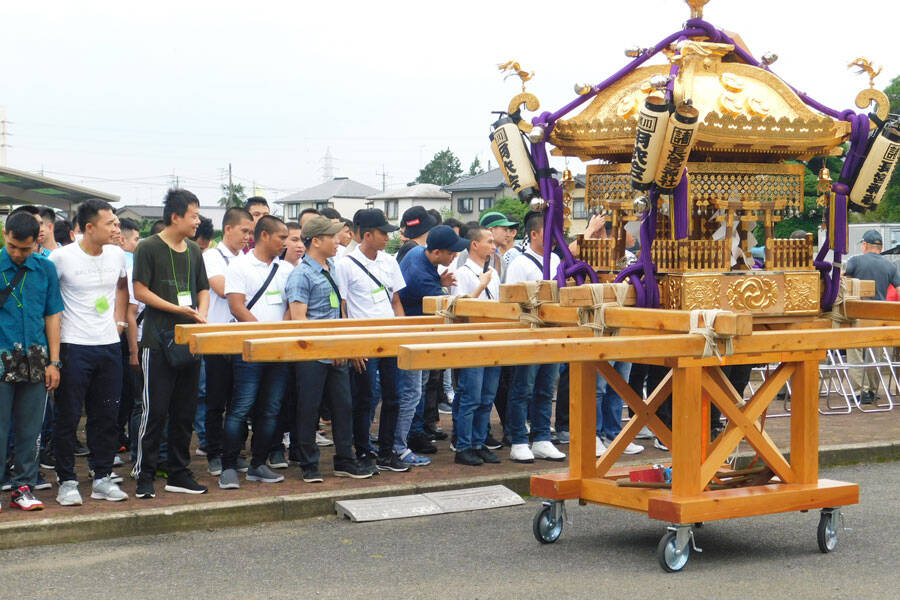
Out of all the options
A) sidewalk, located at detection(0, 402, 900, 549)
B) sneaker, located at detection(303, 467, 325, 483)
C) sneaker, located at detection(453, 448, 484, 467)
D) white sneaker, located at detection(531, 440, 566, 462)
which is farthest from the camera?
white sneaker, located at detection(531, 440, 566, 462)

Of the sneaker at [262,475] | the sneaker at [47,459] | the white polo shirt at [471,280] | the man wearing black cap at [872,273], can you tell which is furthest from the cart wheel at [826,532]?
the man wearing black cap at [872,273]

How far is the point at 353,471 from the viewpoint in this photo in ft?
28.0

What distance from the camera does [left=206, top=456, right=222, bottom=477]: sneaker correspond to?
8.67 meters

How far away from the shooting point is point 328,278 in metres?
8.45

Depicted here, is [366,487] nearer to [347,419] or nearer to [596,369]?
[347,419]

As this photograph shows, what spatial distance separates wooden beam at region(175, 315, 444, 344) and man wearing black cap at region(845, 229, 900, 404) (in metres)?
8.07

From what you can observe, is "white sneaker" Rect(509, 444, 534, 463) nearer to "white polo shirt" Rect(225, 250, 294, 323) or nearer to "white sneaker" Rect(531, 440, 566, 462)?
"white sneaker" Rect(531, 440, 566, 462)

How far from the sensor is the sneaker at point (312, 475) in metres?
8.30

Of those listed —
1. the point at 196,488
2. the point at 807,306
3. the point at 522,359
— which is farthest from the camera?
the point at 196,488

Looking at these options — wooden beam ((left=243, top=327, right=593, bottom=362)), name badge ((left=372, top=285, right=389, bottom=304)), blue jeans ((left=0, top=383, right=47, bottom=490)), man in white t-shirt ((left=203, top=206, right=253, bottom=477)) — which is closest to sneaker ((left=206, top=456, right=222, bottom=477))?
man in white t-shirt ((left=203, top=206, right=253, bottom=477))

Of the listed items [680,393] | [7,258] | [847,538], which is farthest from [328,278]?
[847,538]

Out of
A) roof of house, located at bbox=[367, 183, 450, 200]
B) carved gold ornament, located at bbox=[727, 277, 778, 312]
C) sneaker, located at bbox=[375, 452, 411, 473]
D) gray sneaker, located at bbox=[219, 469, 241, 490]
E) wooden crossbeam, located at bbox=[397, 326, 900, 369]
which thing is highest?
roof of house, located at bbox=[367, 183, 450, 200]

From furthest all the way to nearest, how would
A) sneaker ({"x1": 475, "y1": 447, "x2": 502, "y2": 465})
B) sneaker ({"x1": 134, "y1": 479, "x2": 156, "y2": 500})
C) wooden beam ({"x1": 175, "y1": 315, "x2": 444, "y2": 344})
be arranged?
sneaker ({"x1": 475, "y1": 447, "x2": 502, "y2": 465}) → sneaker ({"x1": 134, "y1": 479, "x2": 156, "y2": 500}) → wooden beam ({"x1": 175, "y1": 315, "x2": 444, "y2": 344})

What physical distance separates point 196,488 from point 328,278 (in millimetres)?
1828
